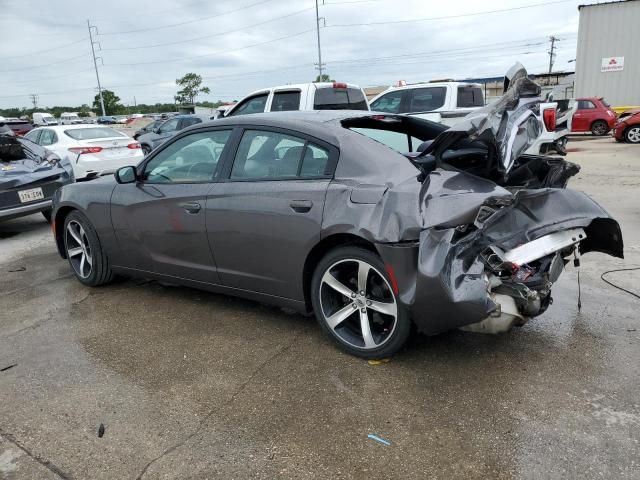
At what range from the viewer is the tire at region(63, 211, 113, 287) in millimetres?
4809

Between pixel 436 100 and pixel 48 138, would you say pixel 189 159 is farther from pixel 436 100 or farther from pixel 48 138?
pixel 48 138

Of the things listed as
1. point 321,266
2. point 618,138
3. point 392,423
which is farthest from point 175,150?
point 618,138

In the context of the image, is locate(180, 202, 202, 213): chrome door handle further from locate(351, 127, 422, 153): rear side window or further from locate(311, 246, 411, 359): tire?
locate(351, 127, 422, 153): rear side window

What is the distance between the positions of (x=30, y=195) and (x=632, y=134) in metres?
17.8

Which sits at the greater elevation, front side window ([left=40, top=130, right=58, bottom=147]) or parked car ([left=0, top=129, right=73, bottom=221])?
front side window ([left=40, top=130, right=58, bottom=147])

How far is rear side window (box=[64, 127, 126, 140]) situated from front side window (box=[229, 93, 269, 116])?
3.15m

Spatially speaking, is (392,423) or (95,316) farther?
(95,316)

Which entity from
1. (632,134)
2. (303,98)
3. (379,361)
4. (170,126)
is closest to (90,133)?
(303,98)

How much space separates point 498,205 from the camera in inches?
116

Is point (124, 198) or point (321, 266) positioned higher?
point (124, 198)

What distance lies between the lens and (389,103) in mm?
11367

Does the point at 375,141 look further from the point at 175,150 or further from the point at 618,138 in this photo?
the point at 618,138

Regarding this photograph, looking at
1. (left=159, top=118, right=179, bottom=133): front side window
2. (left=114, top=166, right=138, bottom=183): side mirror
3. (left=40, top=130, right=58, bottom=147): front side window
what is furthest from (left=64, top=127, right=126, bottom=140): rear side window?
(left=114, top=166, right=138, bottom=183): side mirror

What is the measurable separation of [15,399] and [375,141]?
2762 mm
